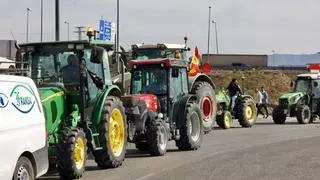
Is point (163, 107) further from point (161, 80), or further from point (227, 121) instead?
point (227, 121)

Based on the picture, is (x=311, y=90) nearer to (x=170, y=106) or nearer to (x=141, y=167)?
(x=170, y=106)

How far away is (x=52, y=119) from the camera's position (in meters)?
12.1

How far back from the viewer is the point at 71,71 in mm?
13016

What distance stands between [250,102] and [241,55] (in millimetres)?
84868

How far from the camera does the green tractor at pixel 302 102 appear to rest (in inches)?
1180

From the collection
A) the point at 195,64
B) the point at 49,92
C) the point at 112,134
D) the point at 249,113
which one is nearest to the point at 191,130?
the point at 112,134

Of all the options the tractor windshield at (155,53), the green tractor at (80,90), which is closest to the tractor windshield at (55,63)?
the green tractor at (80,90)

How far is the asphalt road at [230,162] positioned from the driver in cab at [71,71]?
6.18ft

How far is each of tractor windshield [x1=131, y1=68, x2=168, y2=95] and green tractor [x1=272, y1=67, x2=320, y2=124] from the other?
13373 mm

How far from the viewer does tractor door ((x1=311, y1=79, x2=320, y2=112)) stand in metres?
31.0

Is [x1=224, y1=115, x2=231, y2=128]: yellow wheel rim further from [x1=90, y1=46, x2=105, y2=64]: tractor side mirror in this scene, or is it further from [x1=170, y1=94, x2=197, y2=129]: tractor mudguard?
[x1=90, y1=46, x2=105, y2=64]: tractor side mirror

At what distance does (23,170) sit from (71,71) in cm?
385

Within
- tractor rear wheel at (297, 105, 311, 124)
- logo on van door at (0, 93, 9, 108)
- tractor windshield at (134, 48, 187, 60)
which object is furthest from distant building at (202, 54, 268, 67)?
logo on van door at (0, 93, 9, 108)

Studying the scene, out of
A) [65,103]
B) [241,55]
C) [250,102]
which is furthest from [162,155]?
[241,55]
